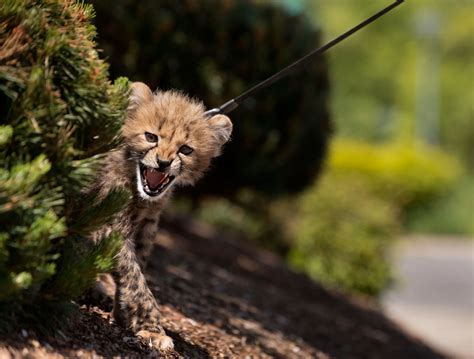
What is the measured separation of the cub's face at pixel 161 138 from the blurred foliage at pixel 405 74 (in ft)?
158

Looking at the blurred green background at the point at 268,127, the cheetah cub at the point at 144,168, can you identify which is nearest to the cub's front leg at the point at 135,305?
the cheetah cub at the point at 144,168

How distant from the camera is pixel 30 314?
413 cm

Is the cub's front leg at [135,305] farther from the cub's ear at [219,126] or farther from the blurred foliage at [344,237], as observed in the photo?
the blurred foliage at [344,237]

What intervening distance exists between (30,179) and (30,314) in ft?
2.44

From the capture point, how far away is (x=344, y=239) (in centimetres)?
1305

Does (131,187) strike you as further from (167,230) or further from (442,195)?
(442,195)

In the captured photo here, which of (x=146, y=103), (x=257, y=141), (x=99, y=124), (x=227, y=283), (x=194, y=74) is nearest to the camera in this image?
(x=99, y=124)

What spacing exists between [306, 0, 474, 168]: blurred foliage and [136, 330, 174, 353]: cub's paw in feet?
158

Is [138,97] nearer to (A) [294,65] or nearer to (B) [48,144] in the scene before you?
(A) [294,65]

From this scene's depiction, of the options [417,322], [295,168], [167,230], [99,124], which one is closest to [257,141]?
[295,168]

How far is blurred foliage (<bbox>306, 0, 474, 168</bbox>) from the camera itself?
174ft


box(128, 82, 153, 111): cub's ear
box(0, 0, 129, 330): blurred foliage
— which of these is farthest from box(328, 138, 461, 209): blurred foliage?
box(0, 0, 129, 330): blurred foliage

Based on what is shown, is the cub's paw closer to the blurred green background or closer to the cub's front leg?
the cub's front leg

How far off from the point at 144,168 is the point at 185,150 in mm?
254
